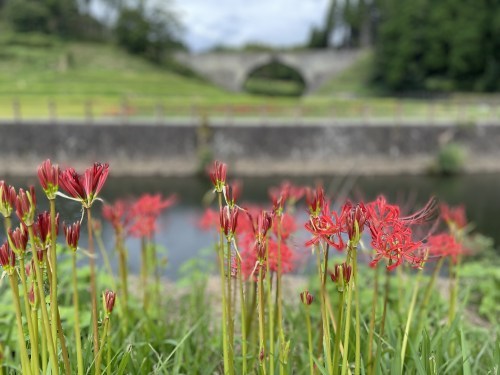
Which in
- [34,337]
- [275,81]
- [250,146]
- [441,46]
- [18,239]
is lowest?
[250,146]

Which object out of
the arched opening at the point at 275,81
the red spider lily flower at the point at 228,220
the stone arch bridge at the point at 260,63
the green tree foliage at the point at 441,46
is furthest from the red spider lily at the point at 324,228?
the arched opening at the point at 275,81

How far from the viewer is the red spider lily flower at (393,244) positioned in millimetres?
1945

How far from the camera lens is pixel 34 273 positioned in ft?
6.55

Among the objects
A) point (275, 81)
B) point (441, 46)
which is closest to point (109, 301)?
point (441, 46)

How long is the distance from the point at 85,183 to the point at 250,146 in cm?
2155

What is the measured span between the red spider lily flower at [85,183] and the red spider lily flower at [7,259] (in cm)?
27

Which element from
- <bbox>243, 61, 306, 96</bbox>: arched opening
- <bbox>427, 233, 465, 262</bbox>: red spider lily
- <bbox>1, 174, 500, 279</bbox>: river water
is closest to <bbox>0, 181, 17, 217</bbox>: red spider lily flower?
<bbox>427, 233, 465, 262</bbox>: red spider lily

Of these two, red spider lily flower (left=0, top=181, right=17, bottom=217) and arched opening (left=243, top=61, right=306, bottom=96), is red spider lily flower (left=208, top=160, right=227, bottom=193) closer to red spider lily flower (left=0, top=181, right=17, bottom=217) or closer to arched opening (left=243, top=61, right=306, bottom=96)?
red spider lily flower (left=0, top=181, right=17, bottom=217)

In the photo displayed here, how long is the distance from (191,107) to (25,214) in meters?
22.5

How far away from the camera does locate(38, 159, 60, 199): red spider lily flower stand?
1705mm

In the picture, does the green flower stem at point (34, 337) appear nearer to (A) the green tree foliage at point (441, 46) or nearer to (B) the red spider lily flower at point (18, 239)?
(B) the red spider lily flower at point (18, 239)

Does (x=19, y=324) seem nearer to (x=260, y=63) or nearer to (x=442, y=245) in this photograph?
(x=442, y=245)

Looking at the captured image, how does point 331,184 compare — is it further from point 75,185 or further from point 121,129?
point 75,185

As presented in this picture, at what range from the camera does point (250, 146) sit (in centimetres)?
2323
